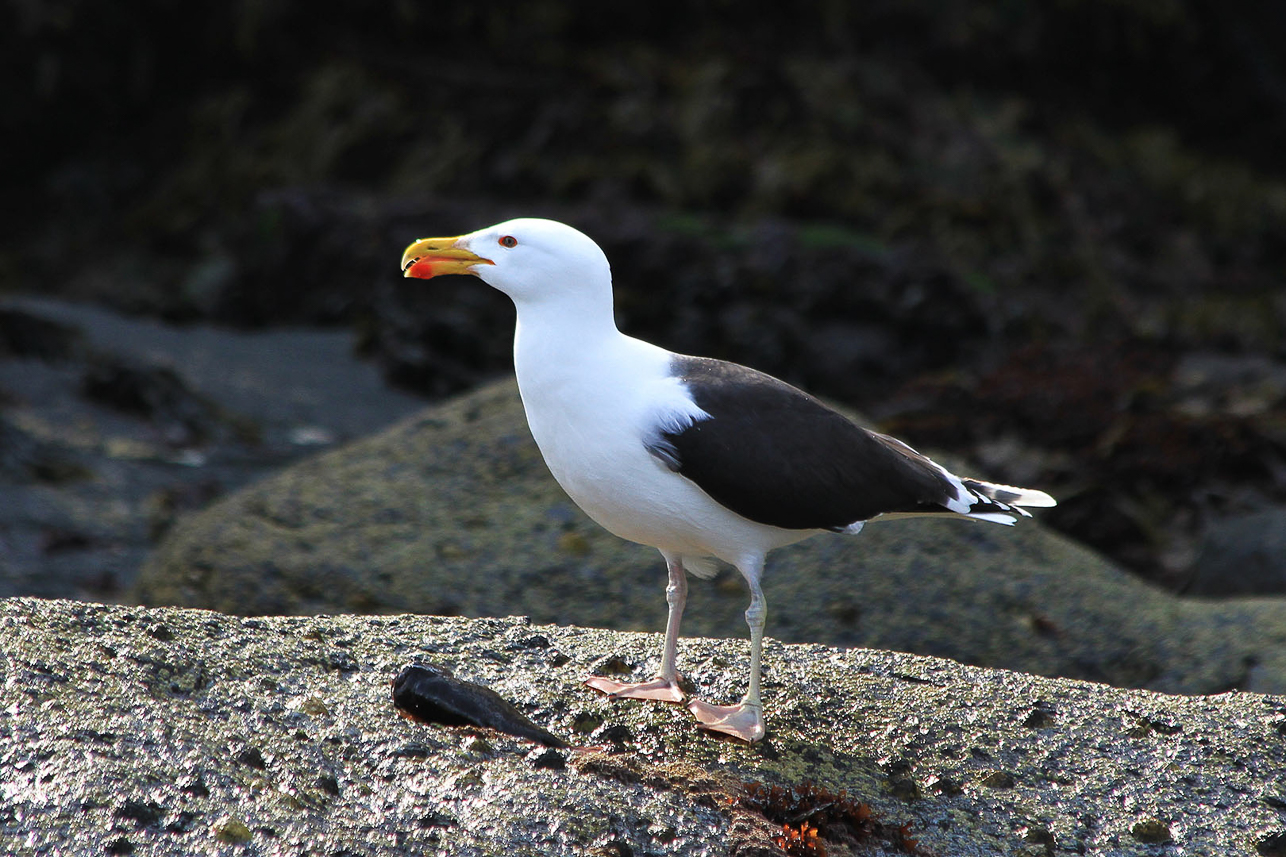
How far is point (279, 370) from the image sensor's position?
402 inches

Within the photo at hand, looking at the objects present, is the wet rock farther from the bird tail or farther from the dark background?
the dark background

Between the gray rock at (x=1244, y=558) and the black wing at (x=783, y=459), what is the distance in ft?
10.3

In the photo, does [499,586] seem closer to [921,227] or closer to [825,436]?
[825,436]

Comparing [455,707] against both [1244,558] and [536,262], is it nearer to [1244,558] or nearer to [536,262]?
[536,262]

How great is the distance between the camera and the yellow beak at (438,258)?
4133 millimetres

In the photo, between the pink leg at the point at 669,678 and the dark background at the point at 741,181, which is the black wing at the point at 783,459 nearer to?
the pink leg at the point at 669,678

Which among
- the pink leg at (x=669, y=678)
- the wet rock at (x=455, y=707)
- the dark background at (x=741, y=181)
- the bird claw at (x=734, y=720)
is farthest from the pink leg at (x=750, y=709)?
the dark background at (x=741, y=181)

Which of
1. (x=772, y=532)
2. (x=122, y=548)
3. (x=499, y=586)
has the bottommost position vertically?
(x=122, y=548)

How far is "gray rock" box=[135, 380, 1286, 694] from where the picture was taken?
19.0 feet

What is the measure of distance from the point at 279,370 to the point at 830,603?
18.9 ft

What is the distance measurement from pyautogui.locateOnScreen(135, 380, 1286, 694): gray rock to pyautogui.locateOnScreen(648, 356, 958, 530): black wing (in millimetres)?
1643

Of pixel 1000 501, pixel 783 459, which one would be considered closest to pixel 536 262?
pixel 783 459

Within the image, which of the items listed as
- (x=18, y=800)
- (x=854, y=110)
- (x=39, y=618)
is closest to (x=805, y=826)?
(x=18, y=800)

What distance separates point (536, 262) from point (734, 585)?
8.10ft
